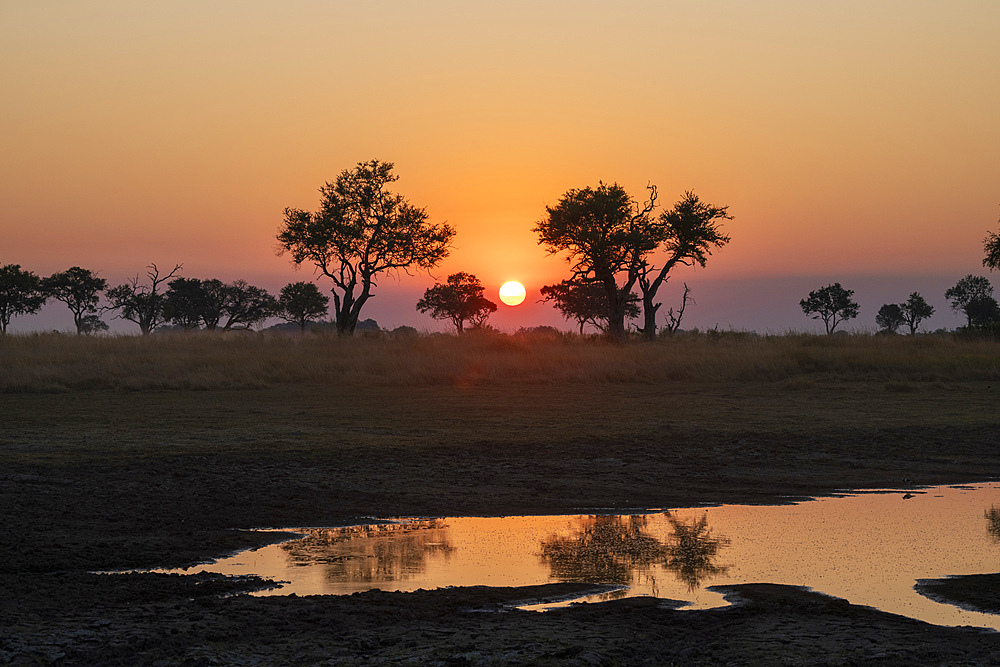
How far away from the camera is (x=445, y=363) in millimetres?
A: 31297

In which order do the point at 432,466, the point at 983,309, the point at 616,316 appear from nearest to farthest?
the point at 432,466 < the point at 616,316 < the point at 983,309

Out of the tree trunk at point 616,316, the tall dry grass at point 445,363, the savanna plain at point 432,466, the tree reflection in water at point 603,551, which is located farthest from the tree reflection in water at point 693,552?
the tree trunk at point 616,316

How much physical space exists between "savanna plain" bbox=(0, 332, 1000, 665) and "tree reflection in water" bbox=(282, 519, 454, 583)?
61 cm

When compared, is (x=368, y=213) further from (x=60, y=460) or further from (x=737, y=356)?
(x=60, y=460)

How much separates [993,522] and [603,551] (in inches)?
173

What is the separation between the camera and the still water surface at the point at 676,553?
7.85 meters

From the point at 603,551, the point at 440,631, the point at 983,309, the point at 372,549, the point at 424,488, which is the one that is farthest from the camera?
the point at 983,309

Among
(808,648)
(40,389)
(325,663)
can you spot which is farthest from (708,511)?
(40,389)

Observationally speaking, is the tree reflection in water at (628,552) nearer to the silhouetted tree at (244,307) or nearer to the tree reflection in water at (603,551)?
the tree reflection in water at (603,551)

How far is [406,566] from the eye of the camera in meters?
8.55

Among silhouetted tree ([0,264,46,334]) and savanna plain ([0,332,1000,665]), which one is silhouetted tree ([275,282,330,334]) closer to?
silhouetted tree ([0,264,46,334])

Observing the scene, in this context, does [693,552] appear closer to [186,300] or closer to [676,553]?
[676,553]

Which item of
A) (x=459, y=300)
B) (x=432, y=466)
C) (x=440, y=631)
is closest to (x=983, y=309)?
(x=459, y=300)

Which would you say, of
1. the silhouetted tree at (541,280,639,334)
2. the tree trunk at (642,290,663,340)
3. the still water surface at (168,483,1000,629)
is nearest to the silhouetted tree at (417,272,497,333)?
the silhouetted tree at (541,280,639,334)
